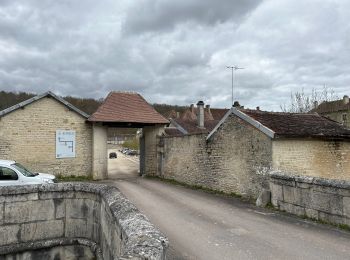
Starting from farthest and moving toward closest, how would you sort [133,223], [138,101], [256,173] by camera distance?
[138,101] < [256,173] < [133,223]

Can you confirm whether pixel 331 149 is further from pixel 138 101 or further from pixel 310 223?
pixel 138 101

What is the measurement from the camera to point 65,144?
63.0ft

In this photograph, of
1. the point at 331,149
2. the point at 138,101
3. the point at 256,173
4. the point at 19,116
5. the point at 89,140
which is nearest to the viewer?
the point at 256,173

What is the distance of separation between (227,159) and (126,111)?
865 cm

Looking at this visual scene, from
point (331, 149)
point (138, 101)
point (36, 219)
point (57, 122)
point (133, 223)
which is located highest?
point (138, 101)

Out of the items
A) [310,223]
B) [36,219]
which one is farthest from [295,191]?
[36,219]

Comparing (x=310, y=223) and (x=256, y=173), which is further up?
(x=256, y=173)

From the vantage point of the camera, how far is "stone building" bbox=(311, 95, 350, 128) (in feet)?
159

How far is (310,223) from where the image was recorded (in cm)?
895

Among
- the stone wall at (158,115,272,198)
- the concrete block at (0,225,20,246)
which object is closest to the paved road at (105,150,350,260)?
the stone wall at (158,115,272,198)

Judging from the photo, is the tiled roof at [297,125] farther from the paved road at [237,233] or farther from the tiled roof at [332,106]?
the tiled roof at [332,106]

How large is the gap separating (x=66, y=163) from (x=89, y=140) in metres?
1.79

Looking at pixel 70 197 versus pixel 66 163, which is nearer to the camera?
pixel 70 197

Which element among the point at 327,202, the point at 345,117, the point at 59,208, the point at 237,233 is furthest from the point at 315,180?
the point at 345,117
